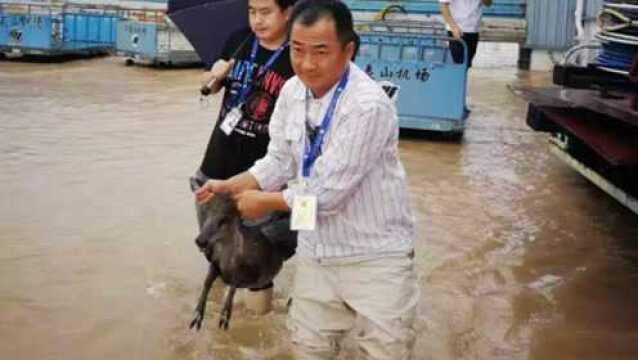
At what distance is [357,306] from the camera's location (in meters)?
2.48

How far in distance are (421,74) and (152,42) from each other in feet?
29.6

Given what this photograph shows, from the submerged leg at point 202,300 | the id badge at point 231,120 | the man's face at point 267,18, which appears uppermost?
the man's face at point 267,18

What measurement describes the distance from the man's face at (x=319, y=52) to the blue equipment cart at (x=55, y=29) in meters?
15.8

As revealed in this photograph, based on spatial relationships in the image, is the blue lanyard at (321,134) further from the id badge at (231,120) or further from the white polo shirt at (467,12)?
the white polo shirt at (467,12)

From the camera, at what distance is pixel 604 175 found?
18.1 ft

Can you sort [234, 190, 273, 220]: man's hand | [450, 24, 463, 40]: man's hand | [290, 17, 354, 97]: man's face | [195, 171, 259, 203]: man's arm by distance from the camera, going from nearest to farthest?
[290, 17, 354, 97]: man's face < [234, 190, 273, 220]: man's hand < [195, 171, 259, 203]: man's arm < [450, 24, 463, 40]: man's hand

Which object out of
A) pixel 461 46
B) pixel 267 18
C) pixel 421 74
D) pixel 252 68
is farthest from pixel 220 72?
pixel 421 74

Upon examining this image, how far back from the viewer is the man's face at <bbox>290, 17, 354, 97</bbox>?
2314 mm

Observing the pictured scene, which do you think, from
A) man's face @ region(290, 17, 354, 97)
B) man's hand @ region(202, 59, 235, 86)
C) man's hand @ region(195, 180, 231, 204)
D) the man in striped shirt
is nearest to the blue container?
man's hand @ region(202, 59, 235, 86)

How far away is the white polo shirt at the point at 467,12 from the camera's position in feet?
25.6

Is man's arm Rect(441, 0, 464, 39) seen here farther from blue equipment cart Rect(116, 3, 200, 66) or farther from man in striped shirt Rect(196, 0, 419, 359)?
blue equipment cart Rect(116, 3, 200, 66)

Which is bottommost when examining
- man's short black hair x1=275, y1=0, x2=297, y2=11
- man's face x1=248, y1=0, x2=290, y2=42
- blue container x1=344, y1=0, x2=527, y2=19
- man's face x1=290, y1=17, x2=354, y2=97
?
man's face x1=290, y1=17, x2=354, y2=97

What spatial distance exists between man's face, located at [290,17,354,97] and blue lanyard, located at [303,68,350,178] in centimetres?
3

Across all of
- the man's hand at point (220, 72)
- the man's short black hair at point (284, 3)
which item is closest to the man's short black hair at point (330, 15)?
the man's short black hair at point (284, 3)
